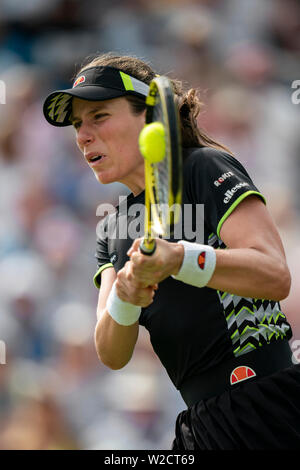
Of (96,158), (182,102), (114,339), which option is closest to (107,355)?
(114,339)

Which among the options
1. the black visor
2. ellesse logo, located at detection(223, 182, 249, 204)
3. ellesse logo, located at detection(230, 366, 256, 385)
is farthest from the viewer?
the black visor

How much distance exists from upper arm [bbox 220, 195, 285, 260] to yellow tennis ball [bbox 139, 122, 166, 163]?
0.39 metres

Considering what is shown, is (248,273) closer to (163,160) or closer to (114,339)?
(163,160)

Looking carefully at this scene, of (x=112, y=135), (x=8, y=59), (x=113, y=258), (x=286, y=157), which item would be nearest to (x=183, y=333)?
(x=113, y=258)

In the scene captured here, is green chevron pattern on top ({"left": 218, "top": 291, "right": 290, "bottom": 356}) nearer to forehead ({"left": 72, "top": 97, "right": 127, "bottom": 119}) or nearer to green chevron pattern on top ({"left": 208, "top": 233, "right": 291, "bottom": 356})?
green chevron pattern on top ({"left": 208, "top": 233, "right": 291, "bottom": 356})

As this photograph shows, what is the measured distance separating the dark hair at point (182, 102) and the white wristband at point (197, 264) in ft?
2.06

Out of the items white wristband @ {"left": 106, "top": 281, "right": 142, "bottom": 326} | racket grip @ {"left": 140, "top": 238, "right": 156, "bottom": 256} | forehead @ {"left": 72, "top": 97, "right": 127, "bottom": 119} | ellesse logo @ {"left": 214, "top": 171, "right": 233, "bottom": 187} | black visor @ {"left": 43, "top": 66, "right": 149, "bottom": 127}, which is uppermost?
black visor @ {"left": 43, "top": 66, "right": 149, "bottom": 127}

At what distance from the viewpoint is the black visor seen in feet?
8.98

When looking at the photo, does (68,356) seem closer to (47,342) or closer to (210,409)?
(47,342)

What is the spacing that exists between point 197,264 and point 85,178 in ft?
12.9

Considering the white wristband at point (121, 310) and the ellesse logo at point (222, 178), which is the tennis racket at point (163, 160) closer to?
the ellesse logo at point (222, 178)

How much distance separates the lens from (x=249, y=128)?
19.4ft

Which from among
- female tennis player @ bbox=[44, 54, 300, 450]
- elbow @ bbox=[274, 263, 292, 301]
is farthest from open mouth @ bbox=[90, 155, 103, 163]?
elbow @ bbox=[274, 263, 292, 301]

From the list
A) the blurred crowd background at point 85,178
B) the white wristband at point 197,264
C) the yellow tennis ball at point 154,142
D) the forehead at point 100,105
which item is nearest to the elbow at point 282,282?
the white wristband at point 197,264
